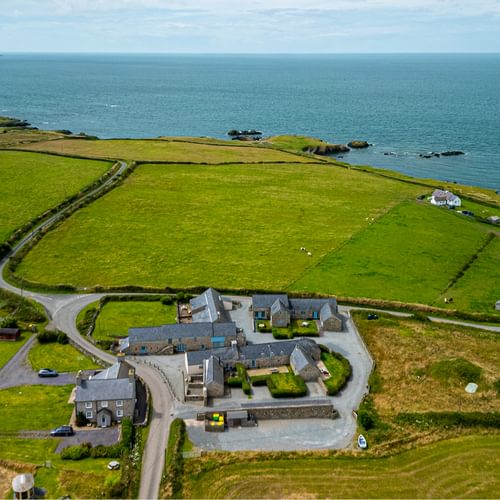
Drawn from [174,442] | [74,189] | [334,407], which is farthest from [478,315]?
[74,189]

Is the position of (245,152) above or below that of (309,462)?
above

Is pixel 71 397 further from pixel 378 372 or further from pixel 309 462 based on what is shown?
pixel 378 372

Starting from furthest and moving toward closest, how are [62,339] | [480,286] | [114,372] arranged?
1. [480,286]
2. [62,339]
3. [114,372]

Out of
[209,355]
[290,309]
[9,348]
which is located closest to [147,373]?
[209,355]

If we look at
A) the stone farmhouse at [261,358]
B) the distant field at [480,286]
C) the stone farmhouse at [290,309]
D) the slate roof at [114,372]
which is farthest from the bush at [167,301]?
the distant field at [480,286]

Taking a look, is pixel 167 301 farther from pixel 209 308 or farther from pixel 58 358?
pixel 58 358

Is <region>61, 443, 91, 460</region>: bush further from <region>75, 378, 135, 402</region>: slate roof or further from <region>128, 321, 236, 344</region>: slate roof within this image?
<region>128, 321, 236, 344</region>: slate roof
